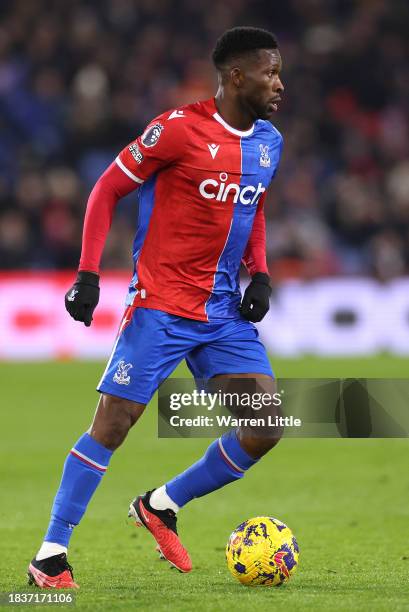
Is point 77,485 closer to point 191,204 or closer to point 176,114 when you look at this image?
point 191,204

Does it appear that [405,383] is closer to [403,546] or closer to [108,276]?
[403,546]

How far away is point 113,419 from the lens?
4.78 metres

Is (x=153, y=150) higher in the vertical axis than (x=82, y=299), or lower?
higher

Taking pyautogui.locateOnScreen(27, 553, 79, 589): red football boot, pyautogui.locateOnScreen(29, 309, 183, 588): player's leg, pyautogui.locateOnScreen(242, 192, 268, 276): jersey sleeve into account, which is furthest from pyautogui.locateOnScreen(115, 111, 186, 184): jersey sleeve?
pyautogui.locateOnScreen(27, 553, 79, 589): red football boot

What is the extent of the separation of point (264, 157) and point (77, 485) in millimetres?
1510

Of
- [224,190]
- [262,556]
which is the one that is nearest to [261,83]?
[224,190]

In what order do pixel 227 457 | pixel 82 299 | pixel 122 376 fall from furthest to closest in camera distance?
pixel 227 457, pixel 122 376, pixel 82 299

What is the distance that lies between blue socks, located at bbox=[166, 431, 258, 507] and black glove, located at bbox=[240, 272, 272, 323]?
1.61 ft

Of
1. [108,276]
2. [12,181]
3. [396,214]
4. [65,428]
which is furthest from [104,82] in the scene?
[65,428]

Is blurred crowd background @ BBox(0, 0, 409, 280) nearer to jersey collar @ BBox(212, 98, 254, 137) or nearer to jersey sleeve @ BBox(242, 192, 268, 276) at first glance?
jersey sleeve @ BBox(242, 192, 268, 276)

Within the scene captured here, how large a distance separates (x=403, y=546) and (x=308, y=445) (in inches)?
149

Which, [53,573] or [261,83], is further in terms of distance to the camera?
[261,83]

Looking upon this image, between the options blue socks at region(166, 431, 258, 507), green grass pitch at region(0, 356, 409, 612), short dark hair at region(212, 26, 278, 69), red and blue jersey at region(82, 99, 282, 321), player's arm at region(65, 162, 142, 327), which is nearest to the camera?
green grass pitch at region(0, 356, 409, 612)

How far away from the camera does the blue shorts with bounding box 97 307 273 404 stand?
4805mm
